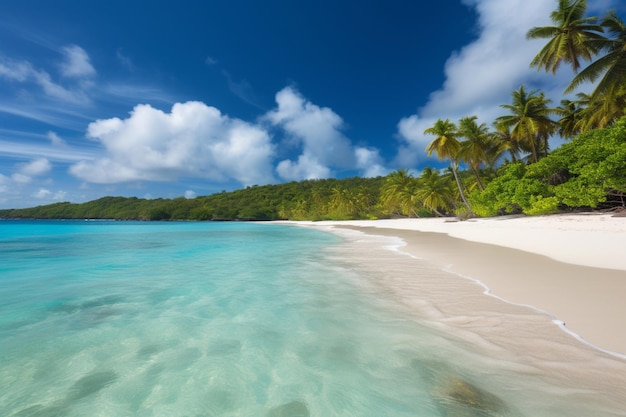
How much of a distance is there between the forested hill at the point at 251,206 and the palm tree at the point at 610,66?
157 ft

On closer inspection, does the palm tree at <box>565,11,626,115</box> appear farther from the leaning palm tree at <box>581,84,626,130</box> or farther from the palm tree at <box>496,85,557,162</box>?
the palm tree at <box>496,85,557,162</box>

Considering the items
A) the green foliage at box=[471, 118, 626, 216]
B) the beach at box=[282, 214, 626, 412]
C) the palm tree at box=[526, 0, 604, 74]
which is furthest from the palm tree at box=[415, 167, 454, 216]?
the beach at box=[282, 214, 626, 412]

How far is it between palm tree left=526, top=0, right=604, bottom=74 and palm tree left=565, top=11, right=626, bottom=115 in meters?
0.64

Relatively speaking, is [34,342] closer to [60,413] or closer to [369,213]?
[60,413]

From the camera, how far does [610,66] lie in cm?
1392

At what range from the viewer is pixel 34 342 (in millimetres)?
3760

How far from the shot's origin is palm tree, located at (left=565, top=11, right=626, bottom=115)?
13.3 m

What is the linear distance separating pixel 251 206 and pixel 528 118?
92.3m

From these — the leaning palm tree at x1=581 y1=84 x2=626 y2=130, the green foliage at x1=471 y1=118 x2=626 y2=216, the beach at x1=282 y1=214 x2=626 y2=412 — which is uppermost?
the leaning palm tree at x1=581 y1=84 x2=626 y2=130

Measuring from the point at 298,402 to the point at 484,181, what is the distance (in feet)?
124

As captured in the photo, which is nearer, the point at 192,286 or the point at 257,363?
the point at 257,363

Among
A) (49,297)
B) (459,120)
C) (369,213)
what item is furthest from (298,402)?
(369,213)

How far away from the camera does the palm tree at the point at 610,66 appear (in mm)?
13344

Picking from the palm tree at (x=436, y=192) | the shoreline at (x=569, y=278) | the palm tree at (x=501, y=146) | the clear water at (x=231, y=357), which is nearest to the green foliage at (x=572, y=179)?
the shoreline at (x=569, y=278)
